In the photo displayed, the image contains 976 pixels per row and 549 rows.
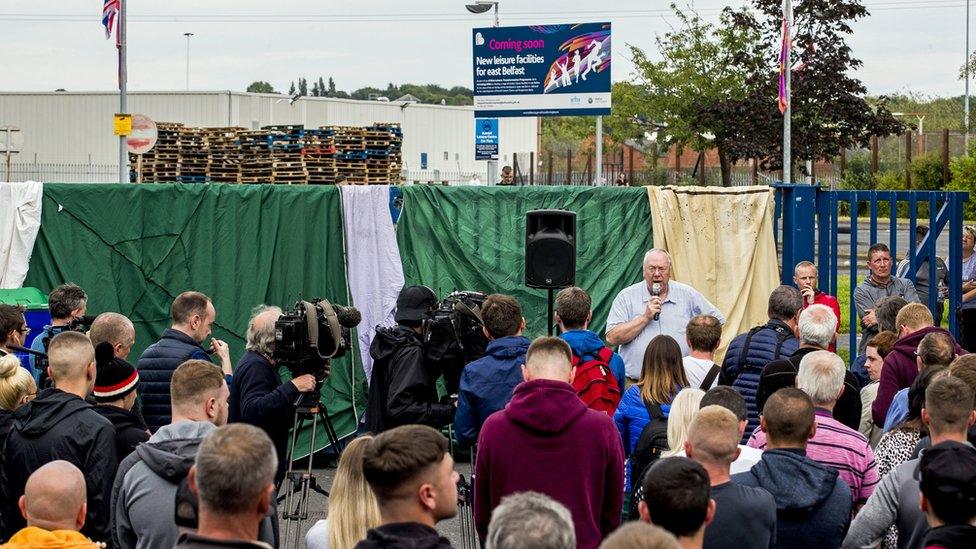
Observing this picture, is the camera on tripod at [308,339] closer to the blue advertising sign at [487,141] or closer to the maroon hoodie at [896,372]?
the maroon hoodie at [896,372]

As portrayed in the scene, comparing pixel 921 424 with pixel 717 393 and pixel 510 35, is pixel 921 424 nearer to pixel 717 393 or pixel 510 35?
pixel 717 393

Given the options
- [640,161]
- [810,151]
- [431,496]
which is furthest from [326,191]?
[640,161]

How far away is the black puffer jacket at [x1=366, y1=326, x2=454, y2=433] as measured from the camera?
759 centimetres

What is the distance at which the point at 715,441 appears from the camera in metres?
4.84

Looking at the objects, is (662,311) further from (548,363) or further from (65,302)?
(65,302)

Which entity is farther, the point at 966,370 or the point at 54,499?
the point at 966,370

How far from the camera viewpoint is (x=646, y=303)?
9.83 meters

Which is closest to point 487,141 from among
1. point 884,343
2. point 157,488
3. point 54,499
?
point 884,343

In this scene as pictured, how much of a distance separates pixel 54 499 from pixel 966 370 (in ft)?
14.0

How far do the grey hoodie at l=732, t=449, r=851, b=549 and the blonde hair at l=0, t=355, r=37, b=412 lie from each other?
12.4ft

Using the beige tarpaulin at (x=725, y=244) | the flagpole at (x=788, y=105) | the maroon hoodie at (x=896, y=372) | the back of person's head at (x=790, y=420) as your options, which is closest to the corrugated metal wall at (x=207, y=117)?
the flagpole at (x=788, y=105)

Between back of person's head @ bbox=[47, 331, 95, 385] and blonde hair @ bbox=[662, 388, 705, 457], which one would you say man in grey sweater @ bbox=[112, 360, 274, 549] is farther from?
blonde hair @ bbox=[662, 388, 705, 457]


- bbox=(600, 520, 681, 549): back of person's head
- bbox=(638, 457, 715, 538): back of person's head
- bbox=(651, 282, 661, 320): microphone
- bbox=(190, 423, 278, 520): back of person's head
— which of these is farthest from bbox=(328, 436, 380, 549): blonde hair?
bbox=(651, 282, 661, 320): microphone

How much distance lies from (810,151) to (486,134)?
1102cm
